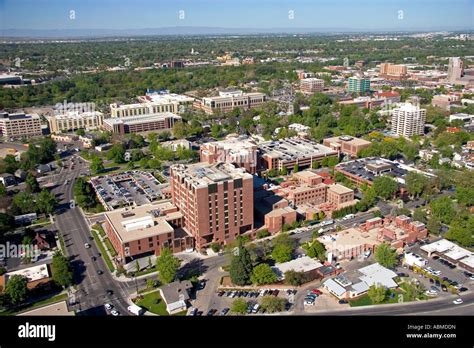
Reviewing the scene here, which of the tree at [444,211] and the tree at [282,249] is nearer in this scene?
the tree at [282,249]

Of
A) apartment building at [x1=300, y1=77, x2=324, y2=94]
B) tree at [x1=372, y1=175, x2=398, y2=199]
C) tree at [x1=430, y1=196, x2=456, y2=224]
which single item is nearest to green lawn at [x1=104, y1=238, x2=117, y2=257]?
tree at [x1=372, y1=175, x2=398, y2=199]

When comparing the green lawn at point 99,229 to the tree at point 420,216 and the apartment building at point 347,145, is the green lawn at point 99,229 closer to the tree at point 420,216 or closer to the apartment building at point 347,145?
the tree at point 420,216

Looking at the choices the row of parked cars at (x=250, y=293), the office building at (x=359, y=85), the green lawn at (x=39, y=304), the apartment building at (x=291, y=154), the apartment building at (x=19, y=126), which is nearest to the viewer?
the green lawn at (x=39, y=304)

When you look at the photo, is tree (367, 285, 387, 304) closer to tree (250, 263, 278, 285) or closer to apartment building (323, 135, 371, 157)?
tree (250, 263, 278, 285)

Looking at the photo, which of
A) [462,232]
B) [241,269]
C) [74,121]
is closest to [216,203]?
[241,269]

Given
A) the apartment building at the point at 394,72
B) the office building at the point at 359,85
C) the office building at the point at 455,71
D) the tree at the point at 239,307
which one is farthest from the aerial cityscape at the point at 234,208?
the apartment building at the point at 394,72
